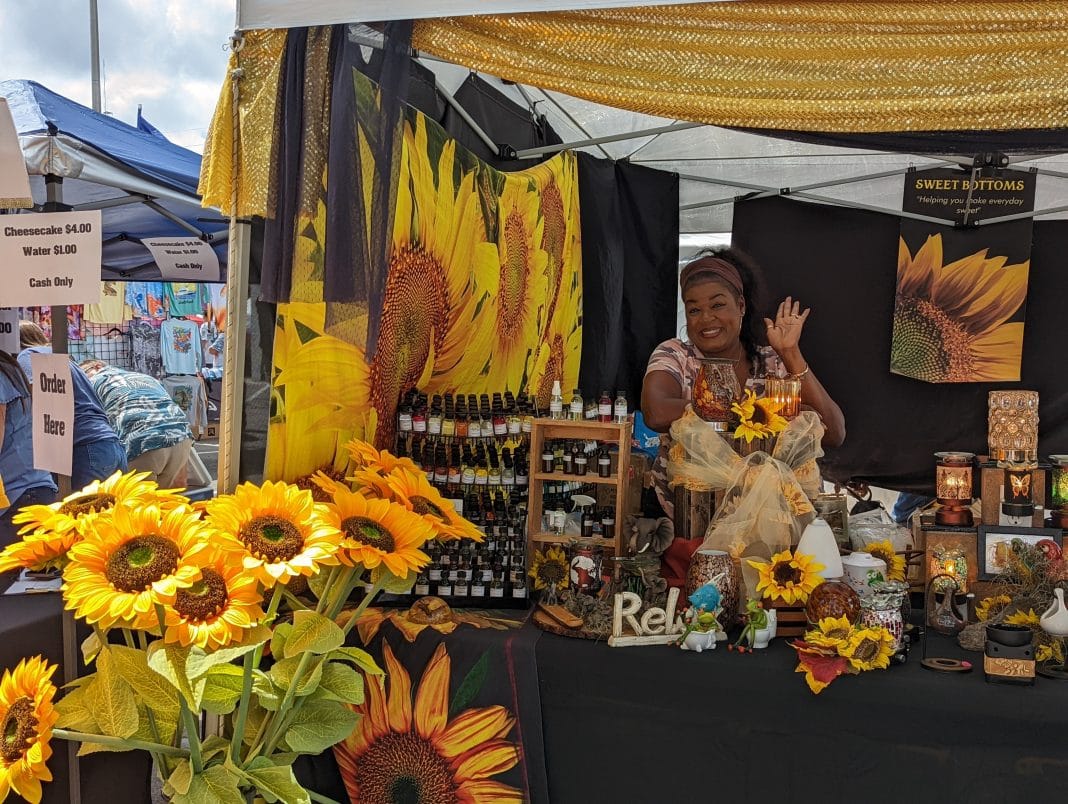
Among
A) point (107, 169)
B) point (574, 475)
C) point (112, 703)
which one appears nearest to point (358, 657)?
point (112, 703)

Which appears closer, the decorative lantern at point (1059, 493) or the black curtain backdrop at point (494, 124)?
the decorative lantern at point (1059, 493)

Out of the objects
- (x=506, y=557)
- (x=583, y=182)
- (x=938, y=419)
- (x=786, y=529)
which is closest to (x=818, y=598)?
(x=786, y=529)

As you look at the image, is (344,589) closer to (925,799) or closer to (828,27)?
(925,799)

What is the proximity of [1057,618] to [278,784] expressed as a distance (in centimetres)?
163

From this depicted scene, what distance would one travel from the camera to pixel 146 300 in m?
11.9

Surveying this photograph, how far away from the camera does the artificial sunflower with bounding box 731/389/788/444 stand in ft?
7.85

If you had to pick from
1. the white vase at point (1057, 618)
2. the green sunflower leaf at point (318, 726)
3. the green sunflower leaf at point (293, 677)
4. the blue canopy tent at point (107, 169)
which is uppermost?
the blue canopy tent at point (107, 169)

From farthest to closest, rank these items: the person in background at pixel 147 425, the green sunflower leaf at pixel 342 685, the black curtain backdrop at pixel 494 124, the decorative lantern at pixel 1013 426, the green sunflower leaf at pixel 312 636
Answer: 1. the person in background at pixel 147 425
2. the black curtain backdrop at pixel 494 124
3. the decorative lantern at pixel 1013 426
4. the green sunflower leaf at pixel 342 685
5. the green sunflower leaf at pixel 312 636

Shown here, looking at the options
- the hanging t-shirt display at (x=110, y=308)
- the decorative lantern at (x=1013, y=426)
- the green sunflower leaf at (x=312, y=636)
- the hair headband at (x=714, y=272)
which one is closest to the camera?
the green sunflower leaf at (x=312, y=636)

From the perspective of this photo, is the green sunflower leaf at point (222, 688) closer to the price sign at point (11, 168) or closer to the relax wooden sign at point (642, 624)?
the relax wooden sign at point (642, 624)

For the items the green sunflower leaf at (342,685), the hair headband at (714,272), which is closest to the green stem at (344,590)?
the green sunflower leaf at (342,685)

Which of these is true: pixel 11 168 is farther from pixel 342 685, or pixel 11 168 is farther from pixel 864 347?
pixel 864 347

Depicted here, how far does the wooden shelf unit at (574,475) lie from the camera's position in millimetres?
2371

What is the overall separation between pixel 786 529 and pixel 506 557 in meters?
0.70
